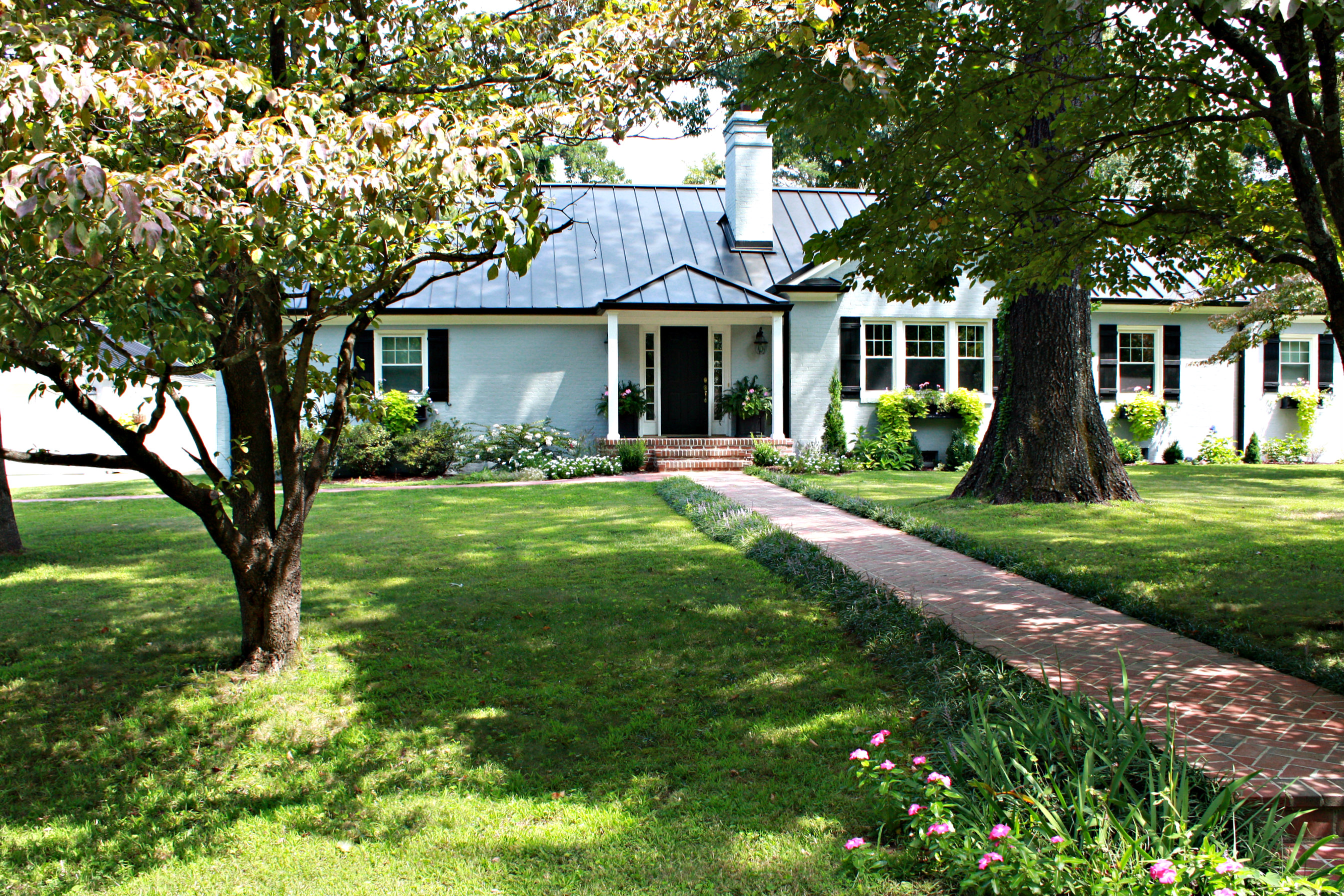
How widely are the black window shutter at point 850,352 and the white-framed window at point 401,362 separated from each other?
825cm

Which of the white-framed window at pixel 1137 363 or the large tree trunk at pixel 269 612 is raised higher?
the white-framed window at pixel 1137 363

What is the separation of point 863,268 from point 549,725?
136 inches

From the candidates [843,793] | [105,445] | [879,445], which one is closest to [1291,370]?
[879,445]

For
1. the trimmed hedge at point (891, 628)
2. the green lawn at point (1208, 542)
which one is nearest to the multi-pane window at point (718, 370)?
the green lawn at point (1208, 542)

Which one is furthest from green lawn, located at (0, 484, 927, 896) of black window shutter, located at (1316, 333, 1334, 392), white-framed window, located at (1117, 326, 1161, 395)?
black window shutter, located at (1316, 333, 1334, 392)

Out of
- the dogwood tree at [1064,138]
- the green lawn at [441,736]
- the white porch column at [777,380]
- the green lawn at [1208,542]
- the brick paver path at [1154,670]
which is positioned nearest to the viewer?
the green lawn at [441,736]

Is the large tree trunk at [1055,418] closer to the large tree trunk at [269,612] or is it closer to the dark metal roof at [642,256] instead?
the dark metal roof at [642,256]

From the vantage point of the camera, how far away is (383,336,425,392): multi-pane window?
Result: 17469mm

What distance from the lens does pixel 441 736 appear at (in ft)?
13.5

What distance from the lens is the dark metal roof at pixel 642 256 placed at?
672 inches

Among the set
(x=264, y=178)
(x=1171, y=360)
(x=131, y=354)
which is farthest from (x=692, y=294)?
(x=264, y=178)

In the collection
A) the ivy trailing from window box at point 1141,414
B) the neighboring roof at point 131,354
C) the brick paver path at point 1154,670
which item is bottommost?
the brick paver path at point 1154,670

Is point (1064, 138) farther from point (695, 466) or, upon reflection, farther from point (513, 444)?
point (513, 444)

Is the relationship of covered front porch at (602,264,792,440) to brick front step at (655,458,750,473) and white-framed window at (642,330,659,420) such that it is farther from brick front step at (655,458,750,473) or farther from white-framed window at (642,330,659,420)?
brick front step at (655,458,750,473)
